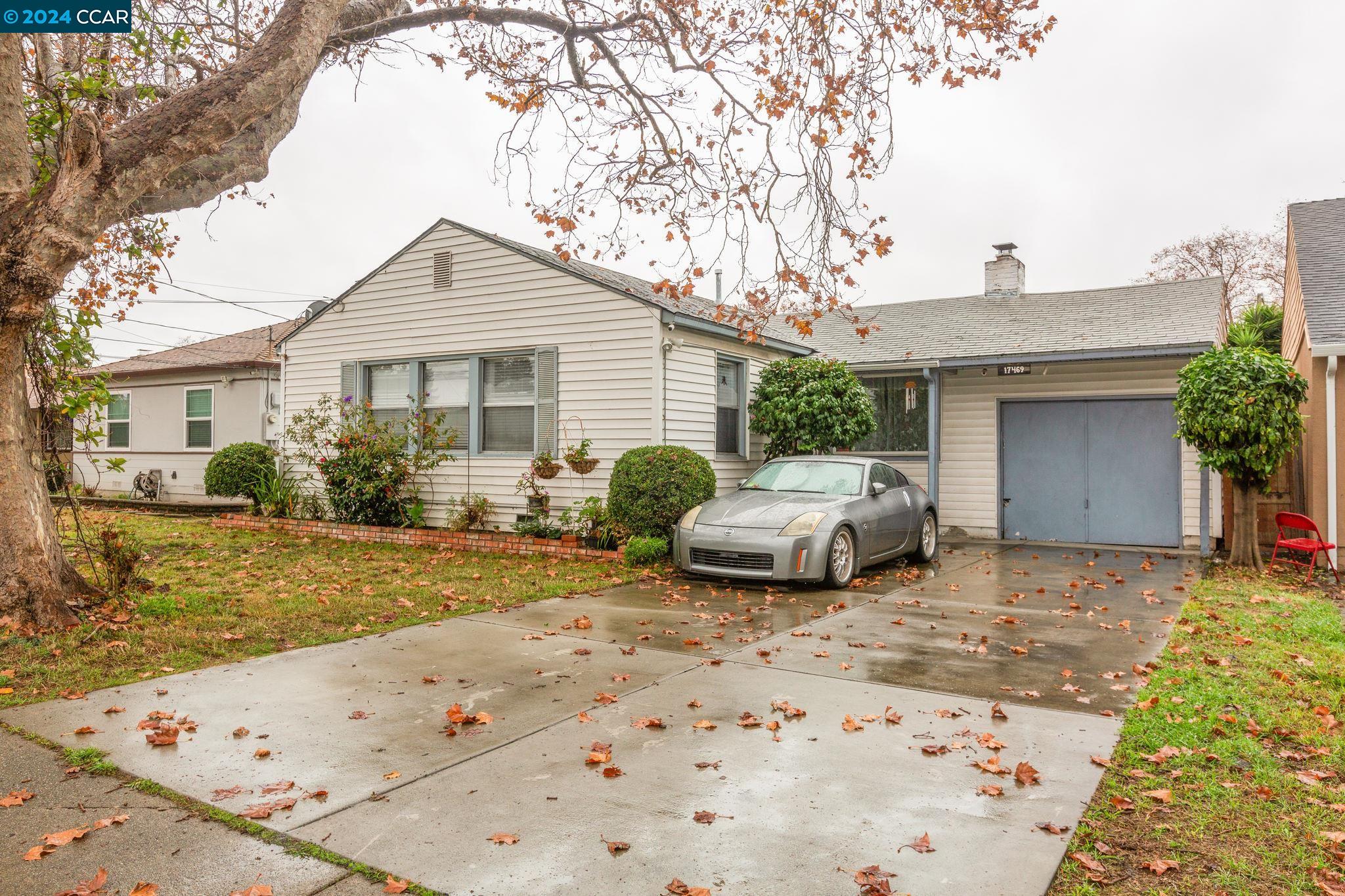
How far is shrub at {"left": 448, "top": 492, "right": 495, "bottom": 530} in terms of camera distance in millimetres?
11883

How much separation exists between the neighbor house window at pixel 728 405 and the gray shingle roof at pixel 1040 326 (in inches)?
79.2

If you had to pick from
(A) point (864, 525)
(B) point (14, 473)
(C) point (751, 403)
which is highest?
(C) point (751, 403)

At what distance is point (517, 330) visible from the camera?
1202 cm

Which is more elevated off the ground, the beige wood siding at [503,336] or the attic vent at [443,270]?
the attic vent at [443,270]

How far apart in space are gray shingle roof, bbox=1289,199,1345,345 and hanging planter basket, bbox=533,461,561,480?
9.72 m

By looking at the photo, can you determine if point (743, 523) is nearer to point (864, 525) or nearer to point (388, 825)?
point (864, 525)

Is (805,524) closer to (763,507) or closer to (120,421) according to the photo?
(763,507)

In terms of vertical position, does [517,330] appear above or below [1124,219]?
below

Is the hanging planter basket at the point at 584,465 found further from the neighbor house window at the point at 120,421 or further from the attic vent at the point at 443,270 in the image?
the neighbor house window at the point at 120,421

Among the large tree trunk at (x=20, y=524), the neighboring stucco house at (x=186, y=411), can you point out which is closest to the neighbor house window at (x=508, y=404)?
the large tree trunk at (x=20, y=524)

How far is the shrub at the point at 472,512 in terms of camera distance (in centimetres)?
1188

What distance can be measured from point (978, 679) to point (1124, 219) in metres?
26.9

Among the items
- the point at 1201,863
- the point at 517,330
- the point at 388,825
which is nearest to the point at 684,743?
the point at 388,825

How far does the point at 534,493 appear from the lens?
461 inches
